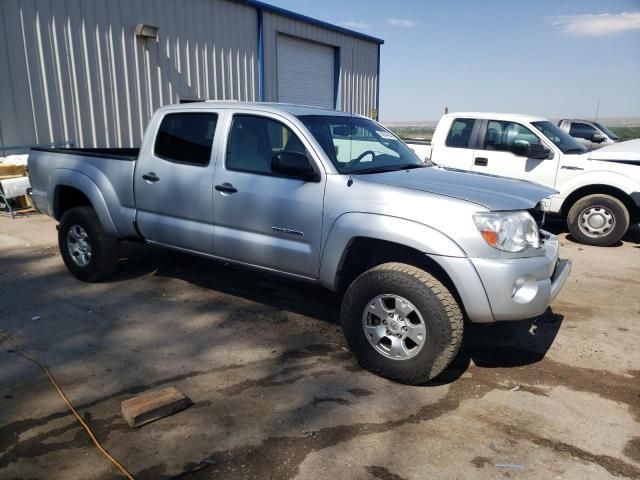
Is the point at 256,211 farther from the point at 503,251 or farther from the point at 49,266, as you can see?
the point at 49,266

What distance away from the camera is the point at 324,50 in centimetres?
1614

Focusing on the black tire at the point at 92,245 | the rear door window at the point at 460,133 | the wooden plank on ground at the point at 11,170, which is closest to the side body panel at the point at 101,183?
the black tire at the point at 92,245

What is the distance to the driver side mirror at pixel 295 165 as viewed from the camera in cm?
→ 379

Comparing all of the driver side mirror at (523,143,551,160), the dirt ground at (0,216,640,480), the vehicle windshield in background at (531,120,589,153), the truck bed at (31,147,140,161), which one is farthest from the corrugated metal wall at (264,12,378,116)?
the dirt ground at (0,216,640,480)

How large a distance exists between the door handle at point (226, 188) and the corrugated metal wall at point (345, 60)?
1056cm

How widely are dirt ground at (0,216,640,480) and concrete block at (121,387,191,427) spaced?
0.05 m

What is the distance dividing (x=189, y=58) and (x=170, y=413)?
10591 millimetres

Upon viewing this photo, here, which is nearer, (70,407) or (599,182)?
(70,407)

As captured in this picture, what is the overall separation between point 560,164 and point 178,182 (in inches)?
229

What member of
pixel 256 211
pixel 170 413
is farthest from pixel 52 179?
pixel 170 413

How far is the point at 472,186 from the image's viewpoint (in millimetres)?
3736

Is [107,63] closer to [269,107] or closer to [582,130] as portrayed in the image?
[269,107]

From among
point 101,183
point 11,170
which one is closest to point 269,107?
point 101,183

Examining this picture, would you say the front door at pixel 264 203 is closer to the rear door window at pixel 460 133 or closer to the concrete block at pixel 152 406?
the concrete block at pixel 152 406
